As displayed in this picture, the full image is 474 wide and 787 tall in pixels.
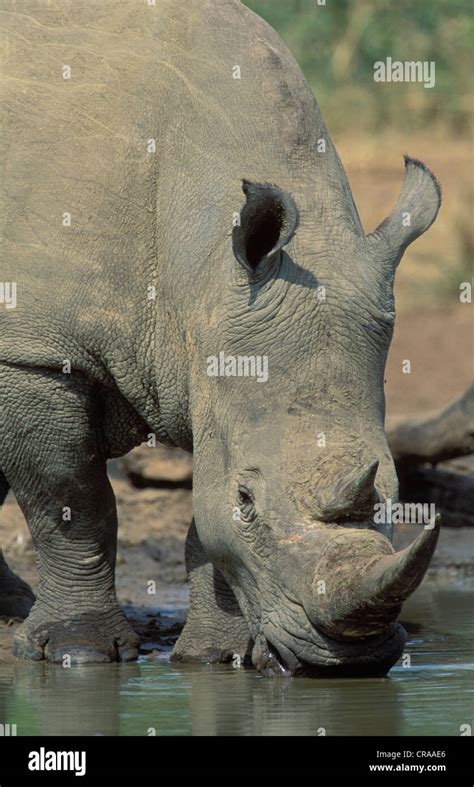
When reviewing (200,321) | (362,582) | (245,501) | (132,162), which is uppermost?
(132,162)

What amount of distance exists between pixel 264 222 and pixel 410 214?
0.78m

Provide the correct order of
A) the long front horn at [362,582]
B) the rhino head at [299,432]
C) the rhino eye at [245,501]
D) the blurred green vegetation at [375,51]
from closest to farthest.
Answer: the long front horn at [362,582]
the rhino head at [299,432]
the rhino eye at [245,501]
the blurred green vegetation at [375,51]

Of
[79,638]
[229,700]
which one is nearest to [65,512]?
[79,638]

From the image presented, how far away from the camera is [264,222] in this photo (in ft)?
23.8

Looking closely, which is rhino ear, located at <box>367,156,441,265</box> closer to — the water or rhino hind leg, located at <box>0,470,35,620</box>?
the water

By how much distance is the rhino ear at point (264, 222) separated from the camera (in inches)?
281

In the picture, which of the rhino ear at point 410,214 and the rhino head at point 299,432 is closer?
the rhino head at point 299,432

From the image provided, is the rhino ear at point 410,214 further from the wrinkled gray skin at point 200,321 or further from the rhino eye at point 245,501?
the rhino eye at point 245,501

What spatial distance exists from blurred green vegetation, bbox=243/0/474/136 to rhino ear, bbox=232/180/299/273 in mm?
14399

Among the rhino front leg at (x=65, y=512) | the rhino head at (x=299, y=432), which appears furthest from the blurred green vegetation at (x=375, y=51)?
the rhino head at (x=299, y=432)

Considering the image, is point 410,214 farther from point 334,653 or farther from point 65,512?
point 65,512

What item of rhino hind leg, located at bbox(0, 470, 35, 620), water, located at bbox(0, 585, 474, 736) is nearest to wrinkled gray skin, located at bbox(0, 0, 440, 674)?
water, located at bbox(0, 585, 474, 736)

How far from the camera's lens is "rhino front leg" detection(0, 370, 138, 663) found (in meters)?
8.07

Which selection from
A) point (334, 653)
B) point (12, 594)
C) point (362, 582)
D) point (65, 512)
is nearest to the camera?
point (362, 582)
